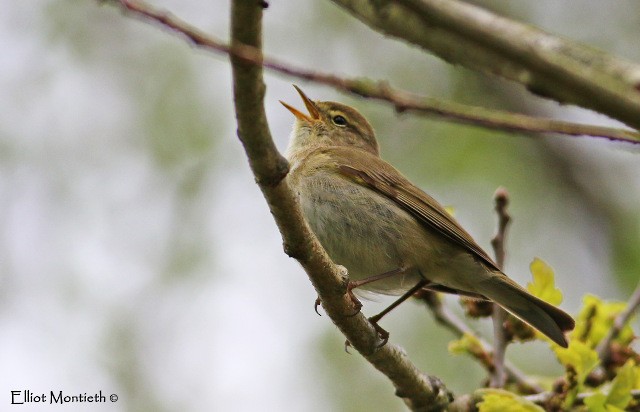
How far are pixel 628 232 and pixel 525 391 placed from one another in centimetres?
430

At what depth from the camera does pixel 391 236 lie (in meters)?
4.92

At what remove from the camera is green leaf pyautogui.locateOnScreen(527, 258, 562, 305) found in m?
4.48

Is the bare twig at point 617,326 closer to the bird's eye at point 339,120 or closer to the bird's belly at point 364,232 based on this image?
the bird's belly at point 364,232

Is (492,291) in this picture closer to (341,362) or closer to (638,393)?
(638,393)

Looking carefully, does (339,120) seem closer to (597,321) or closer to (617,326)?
(597,321)

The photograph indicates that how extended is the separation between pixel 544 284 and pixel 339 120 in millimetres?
2582

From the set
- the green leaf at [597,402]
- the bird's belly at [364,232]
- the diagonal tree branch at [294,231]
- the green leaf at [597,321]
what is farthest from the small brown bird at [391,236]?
the green leaf at [597,402]

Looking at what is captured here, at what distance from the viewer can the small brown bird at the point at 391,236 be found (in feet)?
15.8

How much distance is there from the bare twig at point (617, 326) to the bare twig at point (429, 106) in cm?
239

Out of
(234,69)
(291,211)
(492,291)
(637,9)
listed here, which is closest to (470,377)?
(492,291)

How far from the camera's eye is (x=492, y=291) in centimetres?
486

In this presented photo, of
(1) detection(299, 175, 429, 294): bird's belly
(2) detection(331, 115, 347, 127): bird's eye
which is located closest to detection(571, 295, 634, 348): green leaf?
(1) detection(299, 175, 429, 294): bird's belly

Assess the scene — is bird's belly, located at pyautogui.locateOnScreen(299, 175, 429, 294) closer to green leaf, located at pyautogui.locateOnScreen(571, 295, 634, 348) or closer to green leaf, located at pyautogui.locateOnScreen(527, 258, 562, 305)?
green leaf, located at pyautogui.locateOnScreen(527, 258, 562, 305)

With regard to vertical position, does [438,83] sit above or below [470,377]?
above
